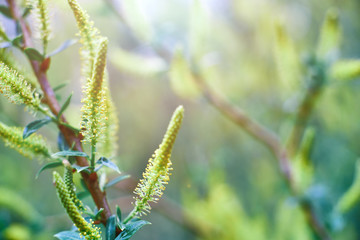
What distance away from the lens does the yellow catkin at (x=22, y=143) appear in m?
0.34

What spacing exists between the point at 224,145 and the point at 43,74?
5.49 feet

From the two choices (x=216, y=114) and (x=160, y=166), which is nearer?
(x=160, y=166)

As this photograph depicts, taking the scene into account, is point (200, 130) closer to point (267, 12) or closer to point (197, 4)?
point (267, 12)

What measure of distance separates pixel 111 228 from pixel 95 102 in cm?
13

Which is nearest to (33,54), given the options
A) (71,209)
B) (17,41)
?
(17,41)

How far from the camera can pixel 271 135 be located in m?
0.94

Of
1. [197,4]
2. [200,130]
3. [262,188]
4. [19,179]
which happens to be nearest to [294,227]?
[262,188]

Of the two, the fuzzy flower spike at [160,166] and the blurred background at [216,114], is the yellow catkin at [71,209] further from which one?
the blurred background at [216,114]

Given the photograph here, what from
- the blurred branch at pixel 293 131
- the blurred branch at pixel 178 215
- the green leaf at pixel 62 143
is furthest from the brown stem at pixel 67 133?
the blurred branch at pixel 178 215

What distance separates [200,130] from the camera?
2045 millimetres

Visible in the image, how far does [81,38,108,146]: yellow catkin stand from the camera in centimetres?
29

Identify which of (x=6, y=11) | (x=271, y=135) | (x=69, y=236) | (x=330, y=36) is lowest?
(x=69, y=236)

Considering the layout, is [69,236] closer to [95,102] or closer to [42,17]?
[95,102]

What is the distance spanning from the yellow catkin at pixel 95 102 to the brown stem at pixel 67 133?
47 mm
